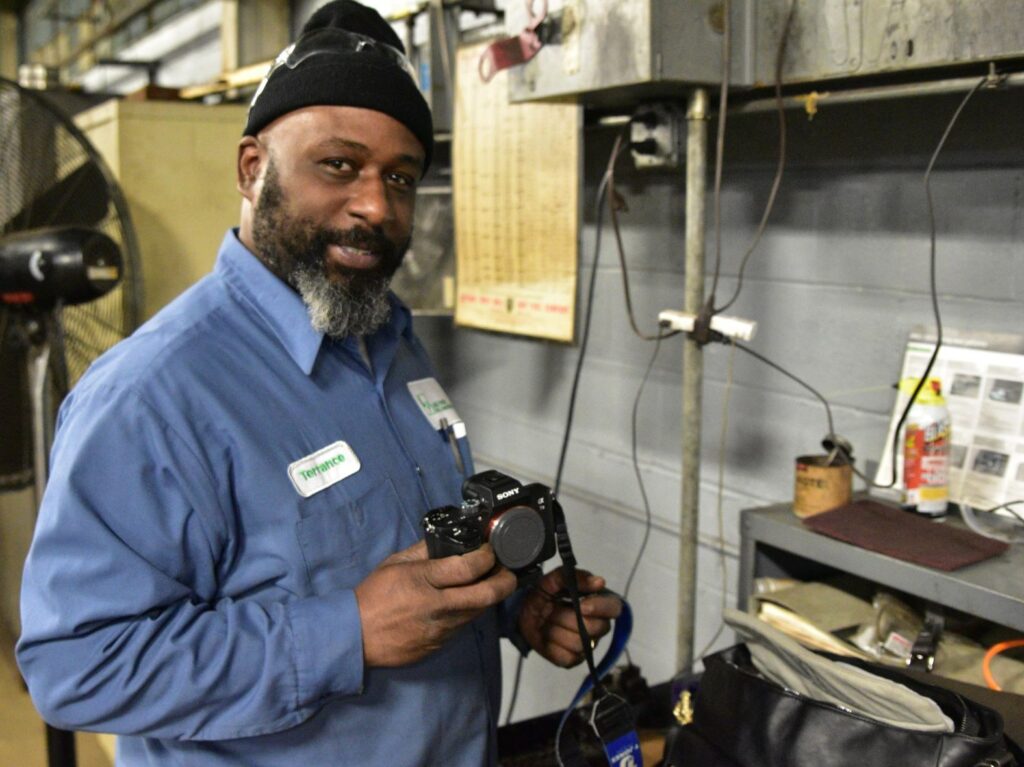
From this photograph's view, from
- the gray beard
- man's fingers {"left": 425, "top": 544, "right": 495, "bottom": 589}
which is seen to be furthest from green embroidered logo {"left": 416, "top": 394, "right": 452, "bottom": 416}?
man's fingers {"left": 425, "top": 544, "right": 495, "bottom": 589}

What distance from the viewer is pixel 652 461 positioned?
7.02 feet

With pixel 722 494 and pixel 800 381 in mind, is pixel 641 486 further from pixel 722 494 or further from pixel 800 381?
pixel 800 381

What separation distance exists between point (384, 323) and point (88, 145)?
4.00ft

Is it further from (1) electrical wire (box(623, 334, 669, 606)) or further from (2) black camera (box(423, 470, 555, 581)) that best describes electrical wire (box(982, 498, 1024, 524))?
(1) electrical wire (box(623, 334, 669, 606))

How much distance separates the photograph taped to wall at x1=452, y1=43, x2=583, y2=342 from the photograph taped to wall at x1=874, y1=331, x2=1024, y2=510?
658 millimetres

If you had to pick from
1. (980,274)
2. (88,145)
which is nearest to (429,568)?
(980,274)

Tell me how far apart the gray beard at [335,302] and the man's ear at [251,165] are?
12 centimetres

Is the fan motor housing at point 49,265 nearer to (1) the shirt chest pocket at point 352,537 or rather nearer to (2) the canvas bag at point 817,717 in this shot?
(1) the shirt chest pocket at point 352,537

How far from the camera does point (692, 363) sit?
57.9 inches

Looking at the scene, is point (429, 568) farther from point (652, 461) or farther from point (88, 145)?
point (88, 145)

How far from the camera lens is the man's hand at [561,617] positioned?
3.84 feet

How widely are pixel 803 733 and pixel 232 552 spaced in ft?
1.97

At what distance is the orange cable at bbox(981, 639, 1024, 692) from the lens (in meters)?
1.19

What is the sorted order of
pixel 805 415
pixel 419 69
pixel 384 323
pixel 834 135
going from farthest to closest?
pixel 419 69
pixel 805 415
pixel 834 135
pixel 384 323
